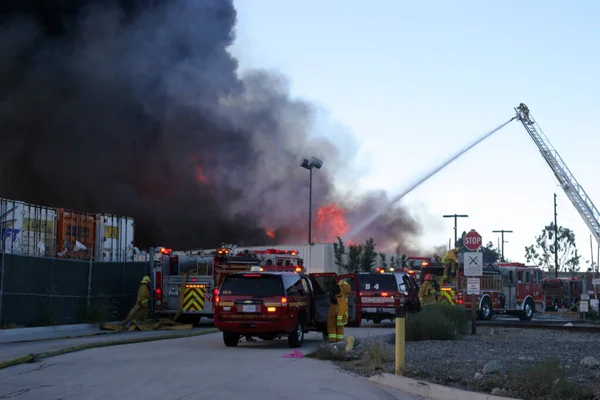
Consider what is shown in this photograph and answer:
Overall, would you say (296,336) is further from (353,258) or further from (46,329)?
(353,258)

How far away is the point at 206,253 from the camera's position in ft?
81.8

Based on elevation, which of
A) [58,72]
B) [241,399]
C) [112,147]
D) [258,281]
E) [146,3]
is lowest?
[241,399]

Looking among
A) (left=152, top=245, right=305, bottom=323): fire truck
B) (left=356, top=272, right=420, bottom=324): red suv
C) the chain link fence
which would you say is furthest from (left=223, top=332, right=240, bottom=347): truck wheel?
(left=356, top=272, right=420, bottom=324): red suv

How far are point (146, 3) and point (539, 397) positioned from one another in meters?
41.6

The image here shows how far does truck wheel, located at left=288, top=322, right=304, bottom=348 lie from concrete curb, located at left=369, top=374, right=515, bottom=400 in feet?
16.5

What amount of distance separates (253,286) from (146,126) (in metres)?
33.1

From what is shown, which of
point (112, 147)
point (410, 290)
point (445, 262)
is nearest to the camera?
point (410, 290)

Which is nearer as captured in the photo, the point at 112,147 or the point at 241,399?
the point at 241,399

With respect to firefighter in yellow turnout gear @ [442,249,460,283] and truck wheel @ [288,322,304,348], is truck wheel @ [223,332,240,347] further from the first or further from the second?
firefighter in yellow turnout gear @ [442,249,460,283]

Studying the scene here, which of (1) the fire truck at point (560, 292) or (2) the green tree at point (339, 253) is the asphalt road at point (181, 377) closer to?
(2) the green tree at point (339, 253)

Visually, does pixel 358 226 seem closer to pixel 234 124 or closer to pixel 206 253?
pixel 234 124

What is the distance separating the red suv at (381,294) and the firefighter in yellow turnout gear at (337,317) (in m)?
7.73

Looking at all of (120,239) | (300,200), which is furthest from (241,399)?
(300,200)

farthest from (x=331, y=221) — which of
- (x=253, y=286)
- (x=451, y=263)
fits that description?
(x=253, y=286)
